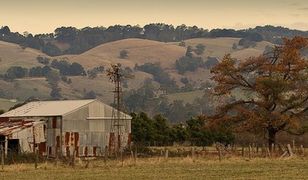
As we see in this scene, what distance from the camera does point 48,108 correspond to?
271ft

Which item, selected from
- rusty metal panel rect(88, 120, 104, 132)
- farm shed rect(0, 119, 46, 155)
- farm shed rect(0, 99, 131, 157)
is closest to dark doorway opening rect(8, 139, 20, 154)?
farm shed rect(0, 119, 46, 155)

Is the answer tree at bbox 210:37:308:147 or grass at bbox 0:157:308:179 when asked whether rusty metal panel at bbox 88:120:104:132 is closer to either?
tree at bbox 210:37:308:147

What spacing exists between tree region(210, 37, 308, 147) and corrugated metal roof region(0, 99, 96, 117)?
49.9ft

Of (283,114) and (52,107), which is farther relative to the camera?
(52,107)

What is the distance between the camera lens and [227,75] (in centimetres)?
7475

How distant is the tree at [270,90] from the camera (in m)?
71.3

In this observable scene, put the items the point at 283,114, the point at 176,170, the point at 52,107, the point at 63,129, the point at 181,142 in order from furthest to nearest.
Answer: the point at 181,142, the point at 52,107, the point at 63,129, the point at 283,114, the point at 176,170

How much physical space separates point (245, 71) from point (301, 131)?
26.3ft

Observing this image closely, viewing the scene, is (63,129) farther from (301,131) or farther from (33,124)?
(301,131)

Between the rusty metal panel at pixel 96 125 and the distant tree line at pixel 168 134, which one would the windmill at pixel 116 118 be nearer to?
the rusty metal panel at pixel 96 125

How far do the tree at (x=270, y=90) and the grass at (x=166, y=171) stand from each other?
17.0 metres

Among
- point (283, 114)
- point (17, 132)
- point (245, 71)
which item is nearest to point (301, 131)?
point (283, 114)

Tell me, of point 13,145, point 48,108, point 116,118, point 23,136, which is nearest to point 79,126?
point 116,118

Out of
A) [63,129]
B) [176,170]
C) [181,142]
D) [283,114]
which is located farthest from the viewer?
[181,142]
